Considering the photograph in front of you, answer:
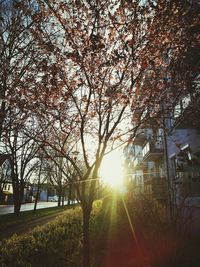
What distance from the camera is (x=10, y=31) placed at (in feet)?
25.8

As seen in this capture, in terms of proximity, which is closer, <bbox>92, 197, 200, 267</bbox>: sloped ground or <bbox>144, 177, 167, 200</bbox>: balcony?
<bbox>92, 197, 200, 267</bbox>: sloped ground

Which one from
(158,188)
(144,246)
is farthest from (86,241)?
(158,188)

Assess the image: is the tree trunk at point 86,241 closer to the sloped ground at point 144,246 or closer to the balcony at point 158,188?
the sloped ground at point 144,246

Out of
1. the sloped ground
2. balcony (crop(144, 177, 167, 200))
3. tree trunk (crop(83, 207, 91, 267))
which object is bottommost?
the sloped ground

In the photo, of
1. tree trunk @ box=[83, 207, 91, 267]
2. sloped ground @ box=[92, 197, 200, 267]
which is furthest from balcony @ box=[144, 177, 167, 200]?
tree trunk @ box=[83, 207, 91, 267]

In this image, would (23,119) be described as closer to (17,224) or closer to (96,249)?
(96,249)

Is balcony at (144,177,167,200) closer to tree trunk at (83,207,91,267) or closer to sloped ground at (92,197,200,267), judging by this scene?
sloped ground at (92,197,200,267)

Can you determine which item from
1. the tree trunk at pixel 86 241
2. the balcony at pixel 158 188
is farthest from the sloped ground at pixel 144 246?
the balcony at pixel 158 188

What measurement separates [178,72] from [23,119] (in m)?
4.51

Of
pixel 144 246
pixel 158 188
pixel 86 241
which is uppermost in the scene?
pixel 158 188

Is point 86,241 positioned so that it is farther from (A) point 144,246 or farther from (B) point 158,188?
(B) point 158,188

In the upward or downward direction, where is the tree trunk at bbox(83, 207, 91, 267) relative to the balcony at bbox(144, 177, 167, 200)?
downward

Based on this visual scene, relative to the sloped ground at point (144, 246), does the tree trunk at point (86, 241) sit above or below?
above

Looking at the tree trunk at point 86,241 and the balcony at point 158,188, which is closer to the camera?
the tree trunk at point 86,241
